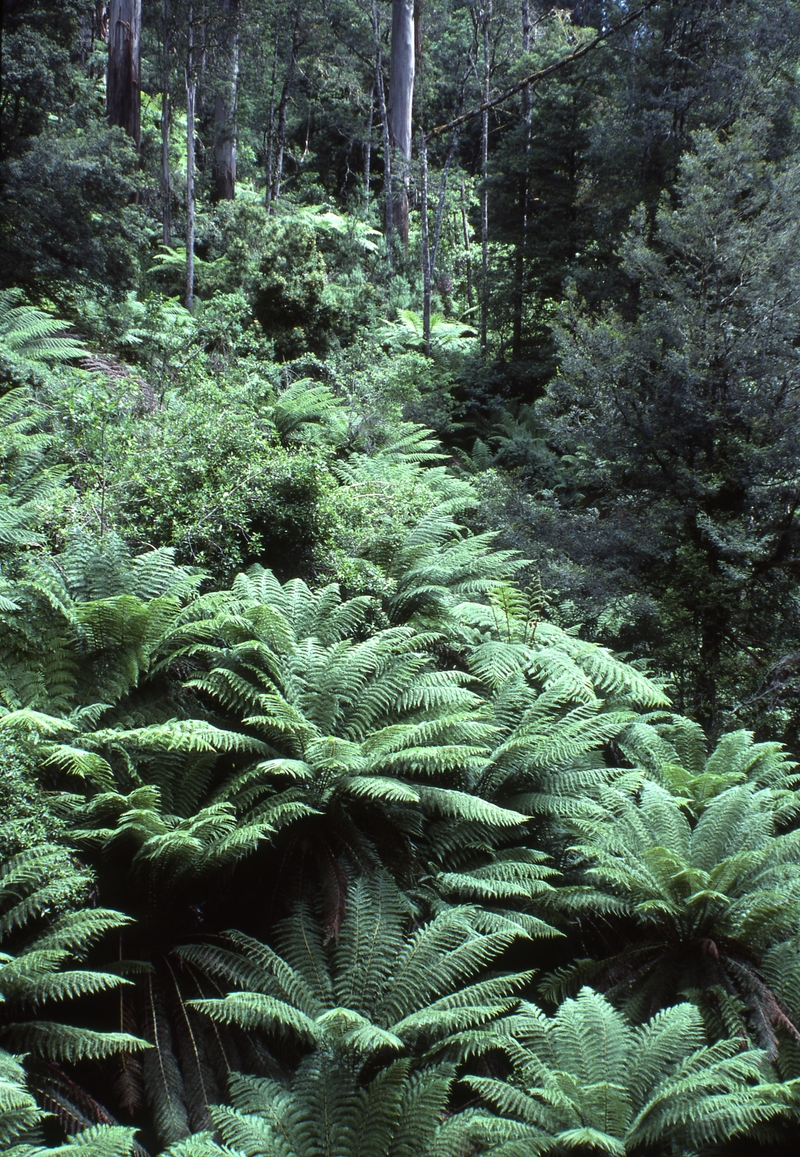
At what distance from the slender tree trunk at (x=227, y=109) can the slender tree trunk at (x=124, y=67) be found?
1575 millimetres

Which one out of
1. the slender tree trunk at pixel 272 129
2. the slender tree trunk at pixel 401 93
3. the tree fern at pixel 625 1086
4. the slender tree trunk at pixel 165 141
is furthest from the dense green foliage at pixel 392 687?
the slender tree trunk at pixel 401 93

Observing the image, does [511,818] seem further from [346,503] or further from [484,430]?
[484,430]

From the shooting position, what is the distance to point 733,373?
7.29m

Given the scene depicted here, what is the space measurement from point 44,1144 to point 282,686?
2.17 metres

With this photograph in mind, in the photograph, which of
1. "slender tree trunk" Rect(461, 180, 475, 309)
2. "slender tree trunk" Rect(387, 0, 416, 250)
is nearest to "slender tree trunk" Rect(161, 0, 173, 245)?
"slender tree trunk" Rect(387, 0, 416, 250)

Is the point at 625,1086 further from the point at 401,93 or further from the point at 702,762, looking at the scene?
the point at 401,93

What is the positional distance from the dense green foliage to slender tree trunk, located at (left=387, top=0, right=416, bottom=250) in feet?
19.4

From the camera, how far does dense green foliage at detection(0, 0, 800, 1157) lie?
8.99 ft

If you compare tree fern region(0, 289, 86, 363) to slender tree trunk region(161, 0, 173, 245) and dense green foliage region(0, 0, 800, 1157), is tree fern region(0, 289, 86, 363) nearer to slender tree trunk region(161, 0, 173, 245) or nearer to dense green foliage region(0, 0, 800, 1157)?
dense green foliage region(0, 0, 800, 1157)

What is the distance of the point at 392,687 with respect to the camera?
4246 millimetres

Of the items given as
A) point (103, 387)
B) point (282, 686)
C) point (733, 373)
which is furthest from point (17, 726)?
point (733, 373)

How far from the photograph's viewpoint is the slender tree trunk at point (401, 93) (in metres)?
17.7

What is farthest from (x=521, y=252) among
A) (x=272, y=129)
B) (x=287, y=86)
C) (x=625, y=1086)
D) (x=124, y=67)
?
(x=625, y=1086)

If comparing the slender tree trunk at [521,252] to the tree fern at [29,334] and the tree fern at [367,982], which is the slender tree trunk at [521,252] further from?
the tree fern at [367,982]
